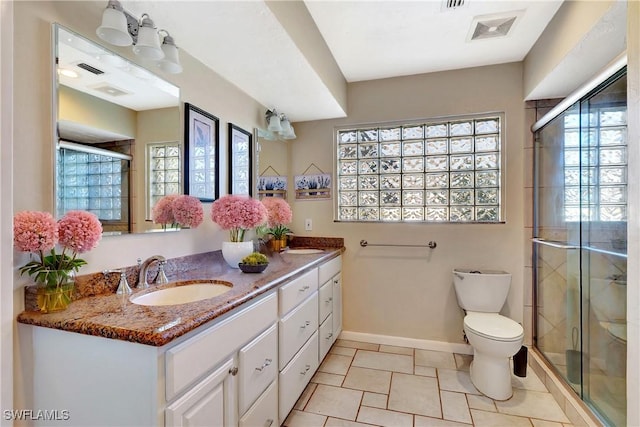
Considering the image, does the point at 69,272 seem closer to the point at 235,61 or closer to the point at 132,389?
the point at 132,389

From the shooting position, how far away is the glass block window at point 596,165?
5.47 ft

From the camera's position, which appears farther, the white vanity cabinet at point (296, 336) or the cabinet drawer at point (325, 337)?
the cabinet drawer at point (325, 337)

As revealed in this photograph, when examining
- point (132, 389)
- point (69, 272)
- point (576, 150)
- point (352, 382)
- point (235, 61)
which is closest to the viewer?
point (132, 389)

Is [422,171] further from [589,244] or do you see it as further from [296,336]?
[296,336]

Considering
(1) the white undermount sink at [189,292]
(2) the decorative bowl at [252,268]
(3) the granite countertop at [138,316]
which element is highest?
(2) the decorative bowl at [252,268]

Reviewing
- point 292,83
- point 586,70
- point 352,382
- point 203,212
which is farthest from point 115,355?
point 586,70

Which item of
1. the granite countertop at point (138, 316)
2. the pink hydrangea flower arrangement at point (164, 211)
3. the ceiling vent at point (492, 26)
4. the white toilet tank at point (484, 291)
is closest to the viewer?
the granite countertop at point (138, 316)

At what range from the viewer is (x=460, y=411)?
1.80 metres

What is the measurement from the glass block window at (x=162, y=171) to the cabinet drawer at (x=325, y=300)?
120 cm

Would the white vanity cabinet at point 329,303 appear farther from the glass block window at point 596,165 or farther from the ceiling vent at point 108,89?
the glass block window at point 596,165

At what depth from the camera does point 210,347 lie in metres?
1.01

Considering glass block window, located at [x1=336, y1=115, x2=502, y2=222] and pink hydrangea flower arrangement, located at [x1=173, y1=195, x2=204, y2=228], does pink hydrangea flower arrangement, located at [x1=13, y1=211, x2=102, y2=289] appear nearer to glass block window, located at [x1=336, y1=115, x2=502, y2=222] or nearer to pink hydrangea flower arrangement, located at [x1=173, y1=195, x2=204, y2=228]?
pink hydrangea flower arrangement, located at [x1=173, y1=195, x2=204, y2=228]

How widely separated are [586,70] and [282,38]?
1846 millimetres

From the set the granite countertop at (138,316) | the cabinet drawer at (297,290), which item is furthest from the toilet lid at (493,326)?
the granite countertop at (138,316)
